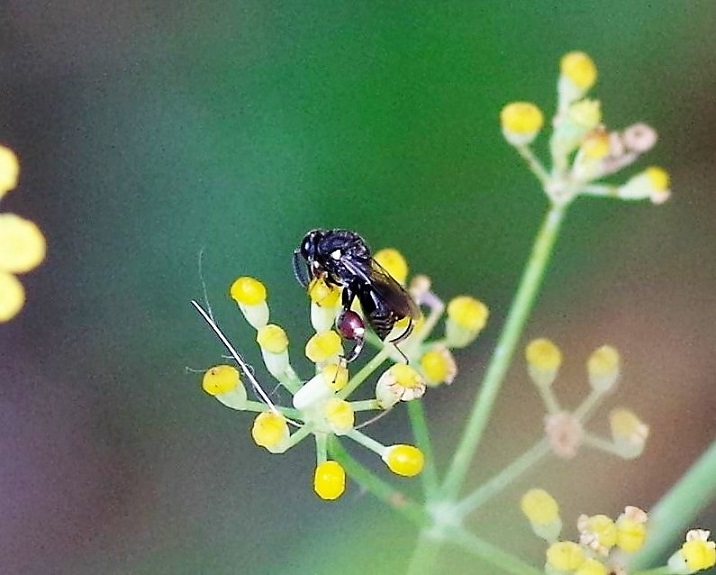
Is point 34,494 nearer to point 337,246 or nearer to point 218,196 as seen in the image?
point 218,196

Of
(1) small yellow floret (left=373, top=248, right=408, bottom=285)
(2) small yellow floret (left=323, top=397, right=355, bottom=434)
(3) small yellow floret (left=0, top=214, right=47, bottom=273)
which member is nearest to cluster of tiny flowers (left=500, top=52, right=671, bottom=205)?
(1) small yellow floret (left=373, top=248, right=408, bottom=285)

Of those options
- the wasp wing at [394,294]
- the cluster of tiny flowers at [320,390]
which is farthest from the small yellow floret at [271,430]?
the wasp wing at [394,294]

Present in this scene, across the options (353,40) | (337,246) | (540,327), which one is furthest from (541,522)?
(353,40)

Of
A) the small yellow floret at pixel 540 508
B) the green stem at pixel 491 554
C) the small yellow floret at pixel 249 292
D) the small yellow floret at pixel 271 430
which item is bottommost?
the small yellow floret at pixel 271 430

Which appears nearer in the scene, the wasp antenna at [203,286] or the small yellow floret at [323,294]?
the small yellow floret at [323,294]

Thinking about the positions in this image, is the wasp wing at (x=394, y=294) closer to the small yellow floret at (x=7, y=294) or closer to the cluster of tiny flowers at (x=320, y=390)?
the cluster of tiny flowers at (x=320, y=390)

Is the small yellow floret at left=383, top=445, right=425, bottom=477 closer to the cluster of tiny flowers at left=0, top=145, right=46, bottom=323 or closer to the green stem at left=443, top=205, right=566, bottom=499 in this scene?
the green stem at left=443, top=205, right=566, bottom=499

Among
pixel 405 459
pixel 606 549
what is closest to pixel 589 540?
pixel 606 549

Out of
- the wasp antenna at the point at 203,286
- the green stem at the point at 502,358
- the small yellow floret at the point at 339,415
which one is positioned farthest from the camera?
the wasp antenna at the point at 203,286
